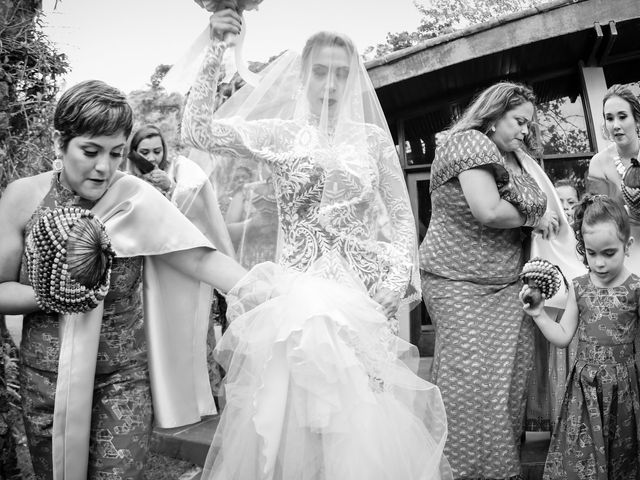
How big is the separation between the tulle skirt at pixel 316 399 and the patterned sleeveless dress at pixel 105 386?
0.31 meters

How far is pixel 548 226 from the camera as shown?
3381 mm

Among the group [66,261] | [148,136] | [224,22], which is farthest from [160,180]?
[66,261]

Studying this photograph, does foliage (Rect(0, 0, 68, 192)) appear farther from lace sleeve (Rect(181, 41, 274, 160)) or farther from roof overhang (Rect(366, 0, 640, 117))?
roof overhang (Rect(366, 0, 640, 117))

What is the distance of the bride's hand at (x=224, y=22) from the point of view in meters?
2.55

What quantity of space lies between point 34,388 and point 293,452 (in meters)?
0.95

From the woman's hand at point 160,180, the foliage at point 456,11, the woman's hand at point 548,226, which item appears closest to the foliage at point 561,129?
the woman's hand at point 548,226

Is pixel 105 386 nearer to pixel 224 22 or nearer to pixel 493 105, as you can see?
pixel 224 22

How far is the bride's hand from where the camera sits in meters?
2.55

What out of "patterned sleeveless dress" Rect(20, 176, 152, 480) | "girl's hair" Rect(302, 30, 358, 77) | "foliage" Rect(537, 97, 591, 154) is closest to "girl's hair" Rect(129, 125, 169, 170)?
"girl's hair" Rect(302, 30, 358, 77)

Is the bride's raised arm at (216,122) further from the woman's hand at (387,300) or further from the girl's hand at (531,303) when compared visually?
the girl's hand at (531,303)

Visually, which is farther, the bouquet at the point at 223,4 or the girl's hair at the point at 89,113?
the bouquet at the point at 223,4

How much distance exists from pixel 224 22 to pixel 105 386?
150cm

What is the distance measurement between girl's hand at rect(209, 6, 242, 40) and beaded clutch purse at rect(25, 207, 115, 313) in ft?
3.43

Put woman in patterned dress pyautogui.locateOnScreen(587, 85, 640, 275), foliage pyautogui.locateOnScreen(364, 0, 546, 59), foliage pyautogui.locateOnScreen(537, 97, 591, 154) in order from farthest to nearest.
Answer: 1. foliage pyautogui.locateOnScreen(364, 0, 546, 59)
2. foliage pyautogui.locateOnScreen(537, 97, 591, 154)
3. woman in patterned dress pyautogui.locateOnScreen(587, 85, 640, 275)
